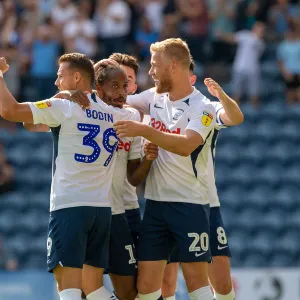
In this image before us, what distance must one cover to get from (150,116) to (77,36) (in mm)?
8537

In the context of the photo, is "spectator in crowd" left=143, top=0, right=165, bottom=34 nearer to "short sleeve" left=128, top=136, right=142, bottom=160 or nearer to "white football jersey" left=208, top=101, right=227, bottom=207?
"white football jersey" left=208, top=101, right=227, bottom=207

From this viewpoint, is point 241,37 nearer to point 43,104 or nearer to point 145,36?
point 145,36

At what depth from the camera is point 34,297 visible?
12.7 metres

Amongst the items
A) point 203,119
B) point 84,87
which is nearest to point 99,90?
point 84,87

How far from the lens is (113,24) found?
16188 mm

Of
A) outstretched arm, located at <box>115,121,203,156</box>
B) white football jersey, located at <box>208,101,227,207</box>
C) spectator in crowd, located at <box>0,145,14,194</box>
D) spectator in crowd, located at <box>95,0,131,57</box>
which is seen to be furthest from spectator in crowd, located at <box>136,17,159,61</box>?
outstretched arm, located at <box>115,121,203,156</box>

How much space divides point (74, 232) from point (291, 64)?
979cm

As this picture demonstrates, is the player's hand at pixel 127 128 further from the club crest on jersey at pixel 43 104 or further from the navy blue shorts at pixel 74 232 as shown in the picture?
the navy blue shorts at pixel 74 232

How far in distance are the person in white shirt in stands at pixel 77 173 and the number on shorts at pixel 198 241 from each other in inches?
26.8

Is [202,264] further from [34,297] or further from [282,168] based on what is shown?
[282,168]

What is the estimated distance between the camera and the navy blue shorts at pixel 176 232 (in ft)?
23.8

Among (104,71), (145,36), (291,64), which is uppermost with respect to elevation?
(145,36)

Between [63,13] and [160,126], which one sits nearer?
[160,126]

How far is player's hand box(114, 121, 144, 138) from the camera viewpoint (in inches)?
265
